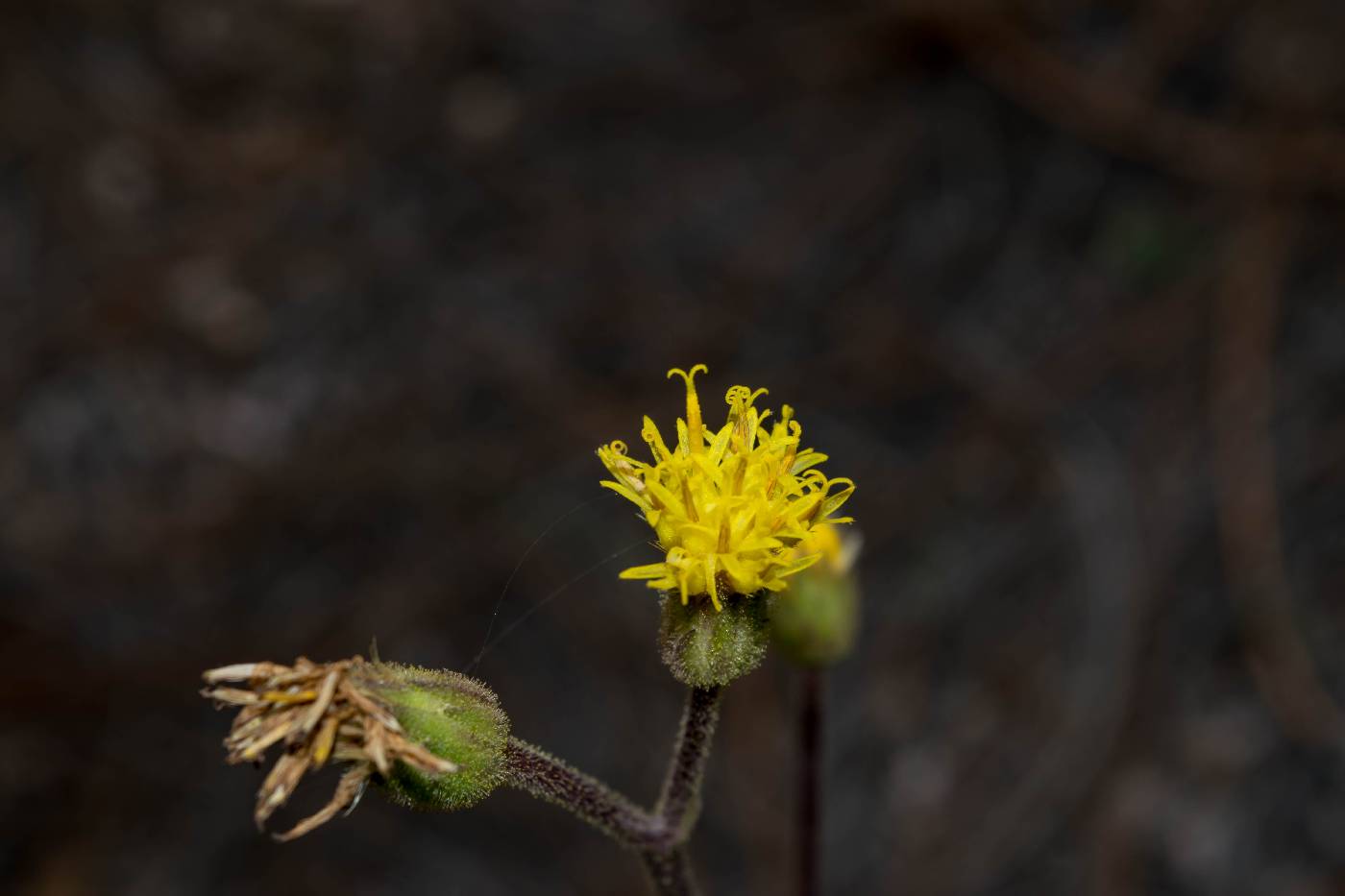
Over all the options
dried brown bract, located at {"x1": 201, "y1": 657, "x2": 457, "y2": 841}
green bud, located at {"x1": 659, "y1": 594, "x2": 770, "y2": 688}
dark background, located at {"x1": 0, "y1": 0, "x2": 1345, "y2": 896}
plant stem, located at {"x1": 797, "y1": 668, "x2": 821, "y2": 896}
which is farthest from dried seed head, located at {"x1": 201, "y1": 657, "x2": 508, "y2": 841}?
dark background, located at {"x1": 0, "y1": 0, "x2": 1345, "y2": 896}

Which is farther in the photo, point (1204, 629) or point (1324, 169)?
point (1324, 169)

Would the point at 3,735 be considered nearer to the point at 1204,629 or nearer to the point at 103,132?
the point at 103,132

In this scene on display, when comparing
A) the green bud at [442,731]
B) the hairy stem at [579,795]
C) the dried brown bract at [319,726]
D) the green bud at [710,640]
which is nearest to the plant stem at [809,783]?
the hairy stem at [579,795]

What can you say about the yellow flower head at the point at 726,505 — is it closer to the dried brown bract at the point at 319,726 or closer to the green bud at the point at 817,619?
the dried brown bract at the point at 319,726

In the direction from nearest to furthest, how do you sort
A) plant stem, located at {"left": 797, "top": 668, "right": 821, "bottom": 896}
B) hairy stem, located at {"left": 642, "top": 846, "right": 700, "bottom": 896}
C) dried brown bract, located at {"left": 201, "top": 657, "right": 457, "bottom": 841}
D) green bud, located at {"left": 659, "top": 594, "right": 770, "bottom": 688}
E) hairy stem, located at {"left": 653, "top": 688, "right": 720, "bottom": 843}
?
dried brown bract, located at {"left": 201, "top": 657, "right": 457, "bottom": 841} < green bud, located at {"left": 659, "top": 594, "right": 770, "bottom": 688} < hairy stem, located at {"left": 653, "top": 688, "right": 720, "bottom": 843} < hairy stem, located at {"left": 642, "top": 846, "right": 700, "bottom": 896} < plant stem, located at {"left": 797, "top": 668, "right": 821, "bottom": 896}

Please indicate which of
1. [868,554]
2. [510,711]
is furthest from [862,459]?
[510,711]

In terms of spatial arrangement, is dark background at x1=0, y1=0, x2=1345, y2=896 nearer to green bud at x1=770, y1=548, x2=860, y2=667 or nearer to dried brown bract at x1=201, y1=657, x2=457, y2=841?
green bud at x1=770, y1=548, x2=860, y2=667

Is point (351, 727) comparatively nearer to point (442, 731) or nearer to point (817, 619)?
point (442, 731)
